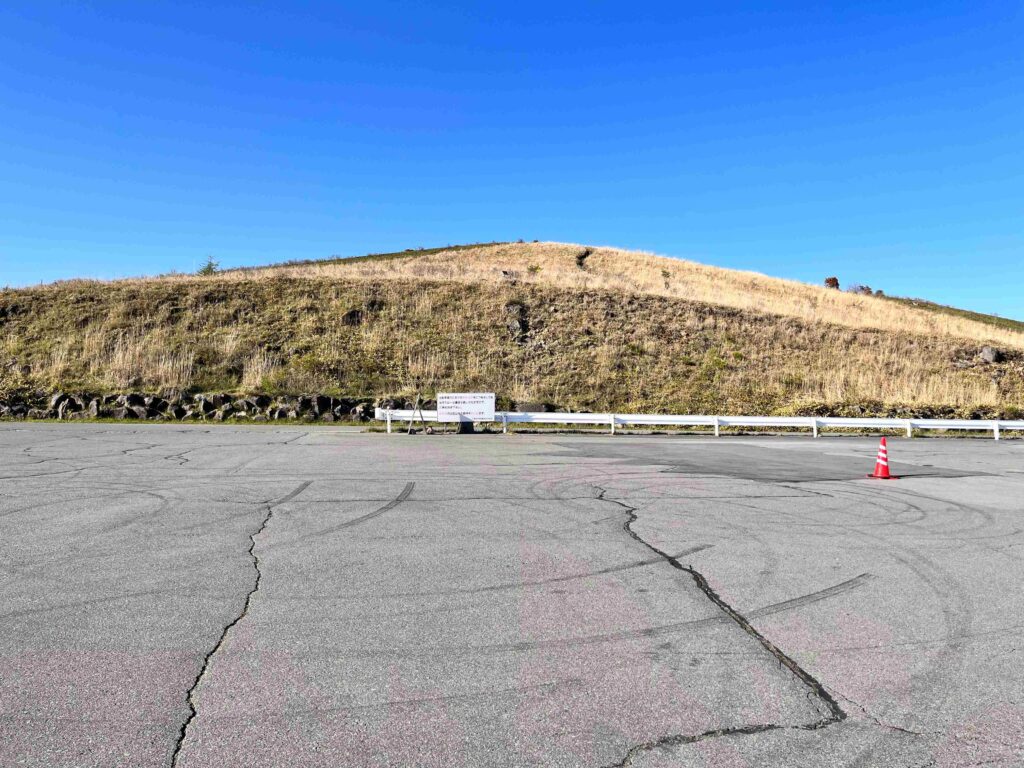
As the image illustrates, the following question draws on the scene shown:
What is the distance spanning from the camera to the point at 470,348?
3562cm

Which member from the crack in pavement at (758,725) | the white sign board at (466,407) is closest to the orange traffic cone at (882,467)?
the crack in pavement at (758,725)

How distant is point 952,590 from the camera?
5668mm

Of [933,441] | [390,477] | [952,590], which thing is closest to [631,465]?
[390,477]

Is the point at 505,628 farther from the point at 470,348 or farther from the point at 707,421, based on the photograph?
the point at 470,348

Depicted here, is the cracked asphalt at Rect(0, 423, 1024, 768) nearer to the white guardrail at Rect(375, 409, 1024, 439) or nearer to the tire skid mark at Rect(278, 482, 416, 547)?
the tire skid mark at Rect(278, 482, 416, 547)

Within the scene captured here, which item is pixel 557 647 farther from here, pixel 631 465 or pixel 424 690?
pixel 631 465

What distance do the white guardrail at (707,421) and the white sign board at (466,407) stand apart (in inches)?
19.0

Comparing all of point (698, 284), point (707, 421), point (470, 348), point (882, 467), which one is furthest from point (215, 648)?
point (698, 284)

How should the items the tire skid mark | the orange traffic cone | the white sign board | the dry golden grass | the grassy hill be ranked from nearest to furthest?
the tire skid mark < the orange traffic cone < the white sign board < the grassy hill < the dry golden grass

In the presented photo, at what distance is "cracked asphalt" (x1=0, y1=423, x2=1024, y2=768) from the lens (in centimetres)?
329

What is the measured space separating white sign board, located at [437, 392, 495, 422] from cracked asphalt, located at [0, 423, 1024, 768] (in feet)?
45.0

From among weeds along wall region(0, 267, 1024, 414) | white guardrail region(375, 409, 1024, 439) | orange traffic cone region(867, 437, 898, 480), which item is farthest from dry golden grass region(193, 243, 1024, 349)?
orange traffic cone region(867, 437, 898, 480)

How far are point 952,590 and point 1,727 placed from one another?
6245mm

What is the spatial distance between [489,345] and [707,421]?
13649 millimetres
